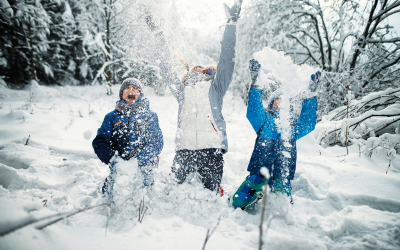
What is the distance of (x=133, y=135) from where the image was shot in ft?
6.29

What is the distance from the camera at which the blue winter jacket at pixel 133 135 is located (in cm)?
187

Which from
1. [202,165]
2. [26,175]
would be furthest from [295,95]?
[26,175]

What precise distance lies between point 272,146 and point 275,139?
0.09m

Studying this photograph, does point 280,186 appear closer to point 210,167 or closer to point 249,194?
point 249,194

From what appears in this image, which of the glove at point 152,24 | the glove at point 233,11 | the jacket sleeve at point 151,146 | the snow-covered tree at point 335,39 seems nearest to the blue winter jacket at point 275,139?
the glove at point 233,11

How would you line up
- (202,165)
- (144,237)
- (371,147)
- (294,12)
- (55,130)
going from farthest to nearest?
1. (294,12)
2. (55,130)
3. (371,147)
4. (202,165)
5. (144,237)

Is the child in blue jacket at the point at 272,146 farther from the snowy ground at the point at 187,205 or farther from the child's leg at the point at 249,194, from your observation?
the snowy ground at the point at 187,205

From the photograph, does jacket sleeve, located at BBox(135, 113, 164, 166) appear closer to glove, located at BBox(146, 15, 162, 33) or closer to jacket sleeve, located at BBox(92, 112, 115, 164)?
jacket sleeve, located at BBox(92, 112, 115, 164)

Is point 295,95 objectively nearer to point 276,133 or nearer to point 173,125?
point 276,133

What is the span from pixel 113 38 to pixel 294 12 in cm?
846

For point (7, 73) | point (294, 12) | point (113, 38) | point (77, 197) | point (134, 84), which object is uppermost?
point (294, 12)

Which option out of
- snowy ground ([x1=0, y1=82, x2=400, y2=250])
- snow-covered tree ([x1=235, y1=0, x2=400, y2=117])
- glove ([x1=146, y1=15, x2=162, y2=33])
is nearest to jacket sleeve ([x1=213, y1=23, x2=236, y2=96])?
glove ([x1=146, y1=15, x2=162, y2=33])

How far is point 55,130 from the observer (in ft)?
11.2

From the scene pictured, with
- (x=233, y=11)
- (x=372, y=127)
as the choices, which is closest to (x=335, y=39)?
(x=372, y=127)
